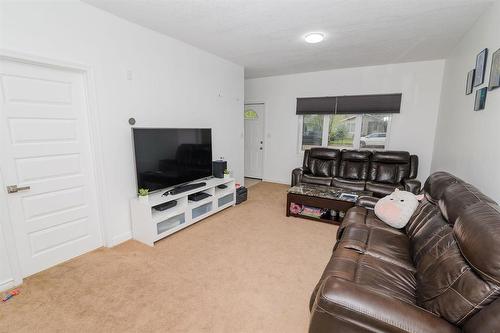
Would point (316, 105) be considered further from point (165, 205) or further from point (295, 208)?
point (165, 205)

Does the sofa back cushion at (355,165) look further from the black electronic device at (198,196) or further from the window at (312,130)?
the black electronic device at (198,196)

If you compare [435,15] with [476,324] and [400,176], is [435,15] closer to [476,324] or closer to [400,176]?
[400,176]

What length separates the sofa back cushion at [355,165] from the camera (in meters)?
4.08

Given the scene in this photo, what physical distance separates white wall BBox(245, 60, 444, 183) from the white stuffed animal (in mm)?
2560

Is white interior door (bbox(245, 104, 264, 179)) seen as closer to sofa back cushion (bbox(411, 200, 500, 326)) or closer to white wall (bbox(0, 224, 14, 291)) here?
sofa back cushion (bbox(411, 200, 500, 326))

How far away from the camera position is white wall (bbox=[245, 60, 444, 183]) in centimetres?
413

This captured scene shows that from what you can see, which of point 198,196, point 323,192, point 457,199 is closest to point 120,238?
point 198,196

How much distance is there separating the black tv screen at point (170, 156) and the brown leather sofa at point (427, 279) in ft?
7.11

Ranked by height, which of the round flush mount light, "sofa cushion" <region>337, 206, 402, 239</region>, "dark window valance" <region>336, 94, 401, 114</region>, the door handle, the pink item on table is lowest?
the pink item on table

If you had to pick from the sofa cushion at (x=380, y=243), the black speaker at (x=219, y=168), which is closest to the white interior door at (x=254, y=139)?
the black speaker at (x=219, y=168)

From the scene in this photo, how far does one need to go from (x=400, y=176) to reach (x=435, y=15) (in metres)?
2.33

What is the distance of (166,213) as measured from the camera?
2.83m

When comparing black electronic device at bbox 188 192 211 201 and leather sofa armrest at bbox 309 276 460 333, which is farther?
black electronic device at bbox 188 192 211 201

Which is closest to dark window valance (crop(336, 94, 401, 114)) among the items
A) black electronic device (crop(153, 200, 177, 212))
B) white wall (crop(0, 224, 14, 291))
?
black electronic device (crop(153, 200, 177, 212))
